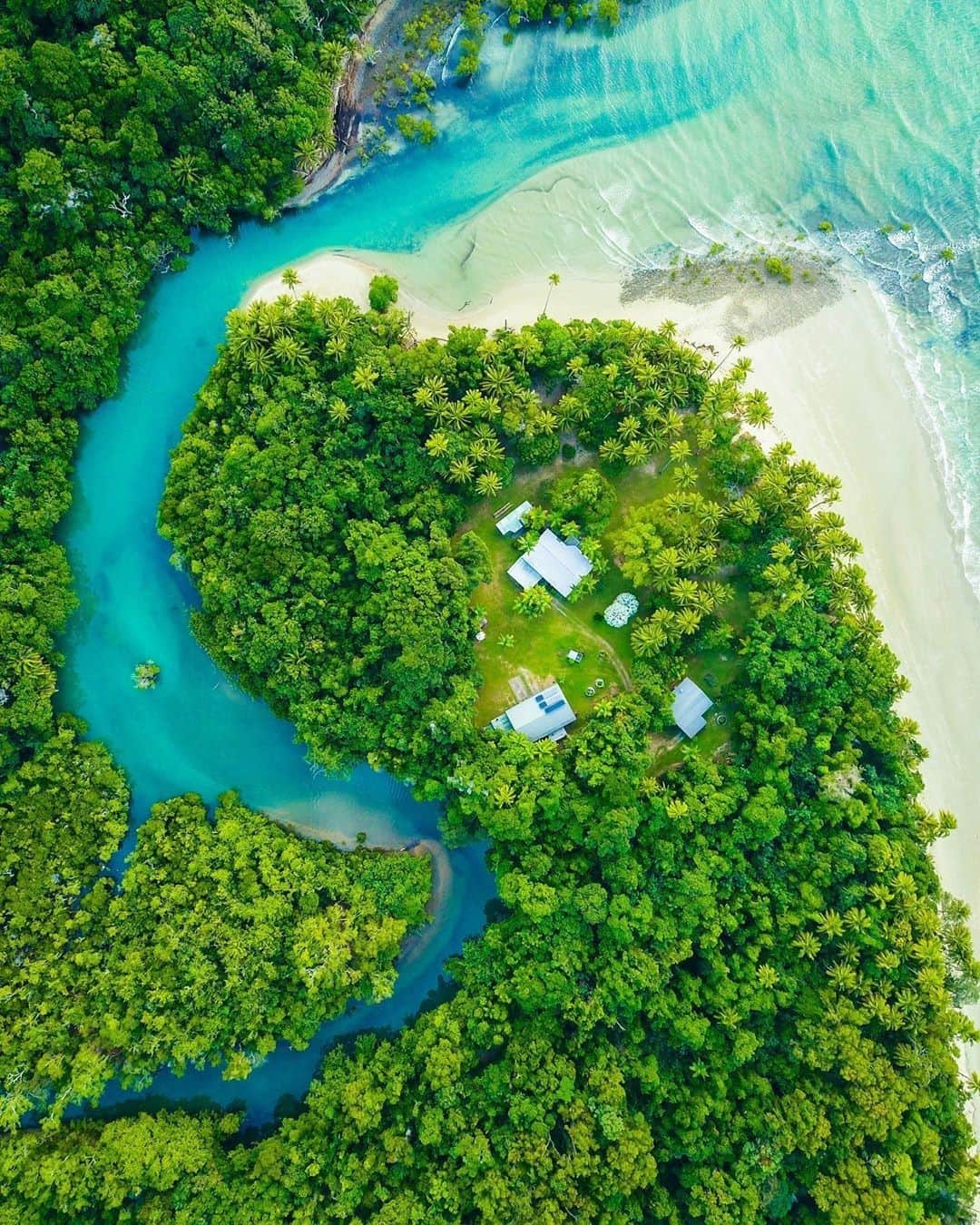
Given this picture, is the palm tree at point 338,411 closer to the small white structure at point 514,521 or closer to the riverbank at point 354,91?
the small white structure at point 514,521

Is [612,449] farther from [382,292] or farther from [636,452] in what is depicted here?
[382,292]

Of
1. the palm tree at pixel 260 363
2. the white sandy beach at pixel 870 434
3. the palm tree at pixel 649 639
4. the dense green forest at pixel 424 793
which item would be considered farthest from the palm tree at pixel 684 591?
the palm tree at pixel 260 363

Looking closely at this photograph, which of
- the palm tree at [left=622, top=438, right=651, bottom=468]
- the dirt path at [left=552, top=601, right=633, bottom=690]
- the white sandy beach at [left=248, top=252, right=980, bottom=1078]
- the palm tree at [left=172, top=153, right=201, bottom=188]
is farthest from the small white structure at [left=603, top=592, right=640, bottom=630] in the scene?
the palm tree at [left=172, top=153, right=201, bottom=188]

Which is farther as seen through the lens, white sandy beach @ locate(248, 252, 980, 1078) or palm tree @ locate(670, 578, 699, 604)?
white sandy beach @ locate(248, 252, 980, 1078)

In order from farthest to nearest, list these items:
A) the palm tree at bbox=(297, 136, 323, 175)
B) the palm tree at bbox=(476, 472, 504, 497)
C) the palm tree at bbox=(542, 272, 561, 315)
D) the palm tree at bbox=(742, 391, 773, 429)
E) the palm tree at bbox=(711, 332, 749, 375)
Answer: the palm tree at bbox=(542, 272, 561, 315)
the palm tree at bbox=(711, 332, 749, 375)
the palm tree at bbox=(297, 136, 323, 175)
the palm tree at bbox=(742, 391, 773, 429)
the palm tree at bbox=(476, 472, 504, 497)

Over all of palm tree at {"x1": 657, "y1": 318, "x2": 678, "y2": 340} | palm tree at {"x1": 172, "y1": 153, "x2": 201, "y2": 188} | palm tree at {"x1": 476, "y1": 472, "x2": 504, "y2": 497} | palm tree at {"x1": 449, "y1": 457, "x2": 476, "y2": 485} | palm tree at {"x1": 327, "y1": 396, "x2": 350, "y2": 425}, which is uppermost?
palm tree at {"x1": 172, "y1": 153, "x2": 201, "y2": 188}

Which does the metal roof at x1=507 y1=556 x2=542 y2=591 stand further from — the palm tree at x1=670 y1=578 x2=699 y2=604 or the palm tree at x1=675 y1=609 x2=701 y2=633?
the palm tree at x1=675 y1=609 x2=701 y2=633

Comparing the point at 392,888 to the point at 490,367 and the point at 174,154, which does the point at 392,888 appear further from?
the point at 174,154
